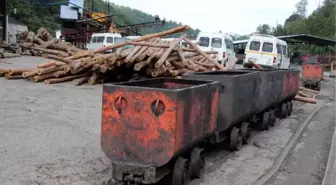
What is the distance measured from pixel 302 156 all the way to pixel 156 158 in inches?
172

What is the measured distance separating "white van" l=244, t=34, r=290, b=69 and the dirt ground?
1093cm

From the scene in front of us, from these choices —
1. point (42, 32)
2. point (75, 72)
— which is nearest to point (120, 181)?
point (75, 72)

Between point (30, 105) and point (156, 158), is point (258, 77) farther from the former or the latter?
point (30, 105)

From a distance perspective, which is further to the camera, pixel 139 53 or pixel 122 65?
pixel 122 65

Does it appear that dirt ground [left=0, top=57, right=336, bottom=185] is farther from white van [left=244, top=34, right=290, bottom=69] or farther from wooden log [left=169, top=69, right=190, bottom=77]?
white van [left=244, top=34, right=290, bottom=69]

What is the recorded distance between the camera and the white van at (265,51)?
2342cm

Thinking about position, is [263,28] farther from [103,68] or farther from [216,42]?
[103,68]

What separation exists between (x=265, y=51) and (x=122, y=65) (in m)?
11.4

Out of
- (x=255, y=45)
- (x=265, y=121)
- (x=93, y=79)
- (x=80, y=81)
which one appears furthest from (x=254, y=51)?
(x=265, y=121)

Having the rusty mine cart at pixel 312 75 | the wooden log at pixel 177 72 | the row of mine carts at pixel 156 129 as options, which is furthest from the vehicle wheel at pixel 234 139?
the rusty mine cart at pixel 312 75

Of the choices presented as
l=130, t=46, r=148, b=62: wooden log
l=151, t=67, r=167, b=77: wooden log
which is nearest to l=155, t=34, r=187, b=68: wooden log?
l=151, t=67, r=167, b=77: wooden log

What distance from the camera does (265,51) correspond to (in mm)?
23688

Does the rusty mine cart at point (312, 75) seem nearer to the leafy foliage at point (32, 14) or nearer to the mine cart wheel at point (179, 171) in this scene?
the mine cart wheel at point (179, 171)

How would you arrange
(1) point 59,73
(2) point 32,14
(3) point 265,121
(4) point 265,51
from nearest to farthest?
(3) point 265,121
(1) point 59,73
(4) point 265,51
(2) point 32,14
